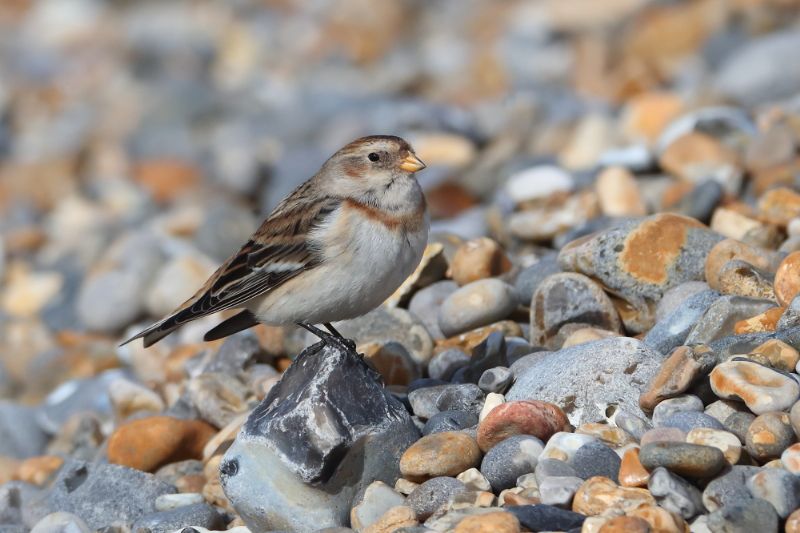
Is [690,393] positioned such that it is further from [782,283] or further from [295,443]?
→ [295,443]

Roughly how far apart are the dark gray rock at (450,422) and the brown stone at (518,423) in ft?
0.83

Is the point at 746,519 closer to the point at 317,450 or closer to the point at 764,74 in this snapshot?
the point at 317,450

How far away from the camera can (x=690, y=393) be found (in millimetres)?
4203

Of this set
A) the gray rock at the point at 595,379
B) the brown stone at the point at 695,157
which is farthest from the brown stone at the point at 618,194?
the gray rock at the point at 595,379

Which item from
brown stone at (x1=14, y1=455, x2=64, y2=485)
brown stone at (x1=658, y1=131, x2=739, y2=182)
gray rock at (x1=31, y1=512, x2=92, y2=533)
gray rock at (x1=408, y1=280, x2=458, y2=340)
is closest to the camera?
gray rock at (x1=31, y1=512, x2=92, y2=533)

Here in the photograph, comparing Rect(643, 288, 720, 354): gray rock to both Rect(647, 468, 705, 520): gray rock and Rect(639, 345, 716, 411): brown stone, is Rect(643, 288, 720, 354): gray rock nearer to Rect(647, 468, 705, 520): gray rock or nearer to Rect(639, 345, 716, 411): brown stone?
Rect(639, 345, 716, 411): brown stone

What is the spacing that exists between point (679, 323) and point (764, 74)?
4.74 m

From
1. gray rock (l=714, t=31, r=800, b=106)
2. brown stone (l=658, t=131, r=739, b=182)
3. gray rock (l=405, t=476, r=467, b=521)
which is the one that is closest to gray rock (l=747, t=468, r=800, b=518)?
gray rock (l=405, t=476, r=467, b=521)

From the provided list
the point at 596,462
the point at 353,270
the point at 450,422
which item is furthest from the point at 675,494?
the point at 353,270

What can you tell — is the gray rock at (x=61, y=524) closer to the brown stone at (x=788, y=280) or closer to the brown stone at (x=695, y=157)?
the brown stone at (x=788, y=280)

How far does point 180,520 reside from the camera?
4.53 metres

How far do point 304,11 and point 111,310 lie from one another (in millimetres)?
9290

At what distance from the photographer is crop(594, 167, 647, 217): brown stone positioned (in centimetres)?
690

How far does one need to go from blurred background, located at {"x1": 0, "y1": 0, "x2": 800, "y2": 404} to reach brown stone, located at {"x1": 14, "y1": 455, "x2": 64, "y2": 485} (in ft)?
4.05
